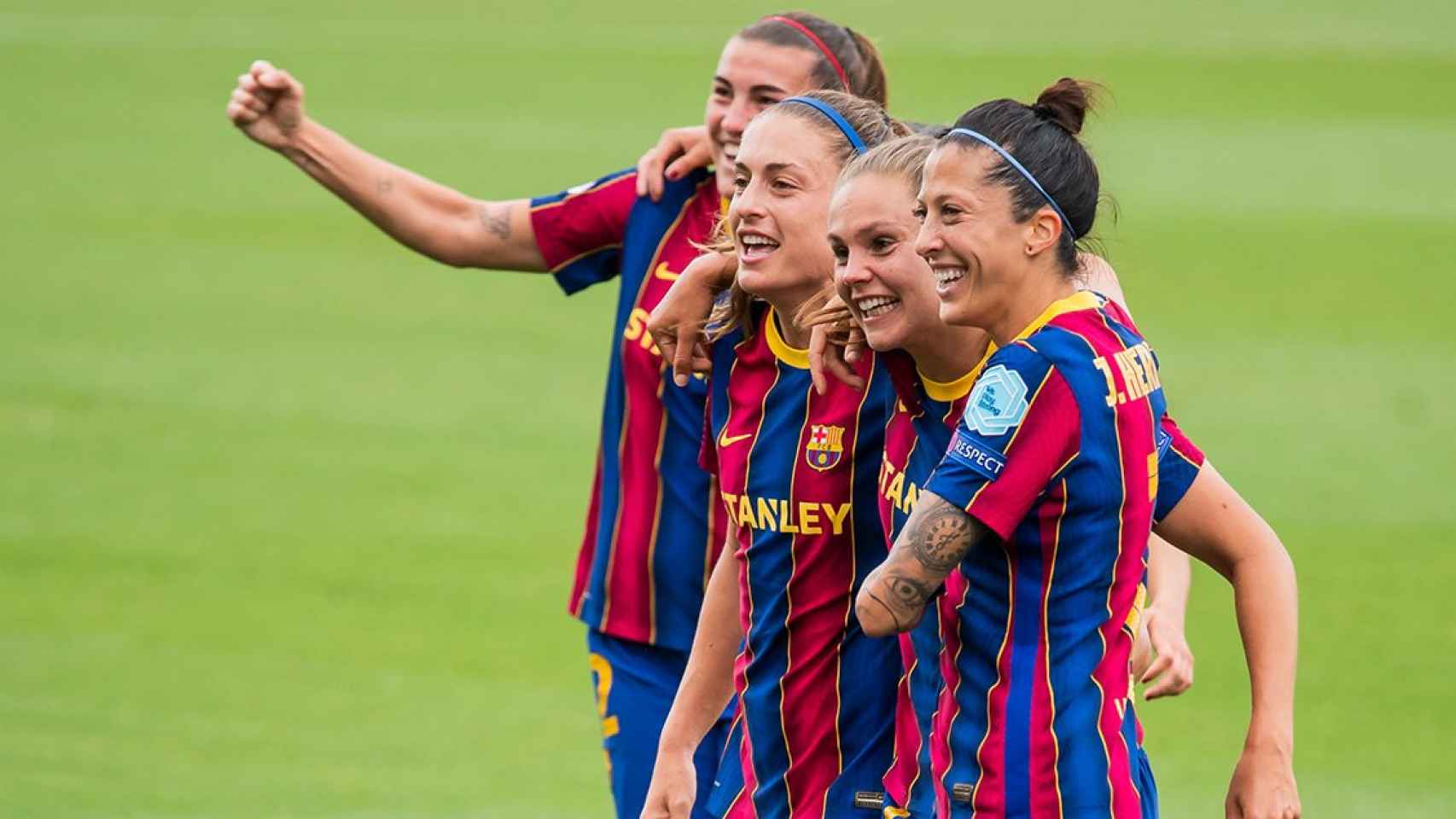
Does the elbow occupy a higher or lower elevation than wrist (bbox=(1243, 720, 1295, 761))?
higher

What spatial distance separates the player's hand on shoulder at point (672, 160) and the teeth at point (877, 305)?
143 cm

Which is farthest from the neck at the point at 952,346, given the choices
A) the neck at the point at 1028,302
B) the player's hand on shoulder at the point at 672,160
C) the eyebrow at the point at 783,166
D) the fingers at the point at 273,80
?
the fingers at the point at 273,80

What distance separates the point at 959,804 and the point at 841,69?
187 cm

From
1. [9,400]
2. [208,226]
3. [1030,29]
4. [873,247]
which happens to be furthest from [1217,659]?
[1030,29]

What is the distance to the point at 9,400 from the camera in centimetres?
1096

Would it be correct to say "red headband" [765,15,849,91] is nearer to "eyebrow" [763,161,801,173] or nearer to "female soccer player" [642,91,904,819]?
"female soccer player" [642,91,904,819]

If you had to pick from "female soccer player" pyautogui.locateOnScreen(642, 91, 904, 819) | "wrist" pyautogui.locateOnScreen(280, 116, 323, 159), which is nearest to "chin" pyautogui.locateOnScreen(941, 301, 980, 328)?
"female soccer player" pyautogui.locateOnScreen(642, 91, 904, 819)

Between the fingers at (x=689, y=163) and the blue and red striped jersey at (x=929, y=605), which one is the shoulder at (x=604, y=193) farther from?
the blue and red striped jersey at (x=929, y=605)

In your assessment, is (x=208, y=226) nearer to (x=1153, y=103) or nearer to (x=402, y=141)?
(x=402, y=141)

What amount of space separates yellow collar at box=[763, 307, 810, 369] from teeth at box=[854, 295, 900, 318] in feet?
1.25

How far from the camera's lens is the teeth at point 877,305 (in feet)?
10.8

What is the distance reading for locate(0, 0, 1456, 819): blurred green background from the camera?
7.27m

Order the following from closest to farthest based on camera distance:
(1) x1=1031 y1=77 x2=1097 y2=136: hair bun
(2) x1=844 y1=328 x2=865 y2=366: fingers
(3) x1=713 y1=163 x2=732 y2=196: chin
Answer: (1) x1=1031 y1=77 x2=1097 y2=136: hair bun
(2) x1=844 y1=328 x2=865 y2=366: fingers
(3) x1=713 y1=163 x2=732 y2=196: chin

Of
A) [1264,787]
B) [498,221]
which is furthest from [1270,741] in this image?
[498,221]
